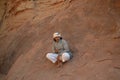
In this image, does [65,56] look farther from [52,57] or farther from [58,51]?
[52,57]

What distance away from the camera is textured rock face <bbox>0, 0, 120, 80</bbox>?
7133mm

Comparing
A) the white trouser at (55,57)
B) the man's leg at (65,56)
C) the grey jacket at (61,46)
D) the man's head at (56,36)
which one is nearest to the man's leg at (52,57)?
the white trouser at (55,57)

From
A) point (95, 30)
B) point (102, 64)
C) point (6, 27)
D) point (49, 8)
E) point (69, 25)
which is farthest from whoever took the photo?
point (6, 27)

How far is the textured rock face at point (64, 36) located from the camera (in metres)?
7.13

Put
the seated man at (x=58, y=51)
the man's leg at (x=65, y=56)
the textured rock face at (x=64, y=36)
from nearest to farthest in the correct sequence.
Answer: the textured rock face at (x=64, y=36), the man's leg at (x=65, y=56), the seated man at (x=58, y=51)

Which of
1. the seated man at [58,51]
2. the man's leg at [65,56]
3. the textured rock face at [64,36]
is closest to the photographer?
the textured rock face at [64,36]

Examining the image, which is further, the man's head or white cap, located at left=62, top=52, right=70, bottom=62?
the man's head

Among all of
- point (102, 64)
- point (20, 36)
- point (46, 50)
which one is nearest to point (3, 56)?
point (20, 36)

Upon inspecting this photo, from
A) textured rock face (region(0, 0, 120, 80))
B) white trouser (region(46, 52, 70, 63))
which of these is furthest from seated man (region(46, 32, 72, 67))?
textured rock face (region(0, 0, 120, 80))

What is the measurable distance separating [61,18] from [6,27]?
8.66 feet

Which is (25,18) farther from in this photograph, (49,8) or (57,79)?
(57,79)

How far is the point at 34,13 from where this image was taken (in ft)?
32.7

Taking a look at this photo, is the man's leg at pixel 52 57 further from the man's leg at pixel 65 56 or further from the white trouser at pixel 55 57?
the man's leg at pixel 65 56

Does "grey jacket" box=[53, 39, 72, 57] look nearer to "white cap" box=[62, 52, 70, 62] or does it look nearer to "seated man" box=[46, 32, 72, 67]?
"seated man" box=[46, 32, 72, 67]
